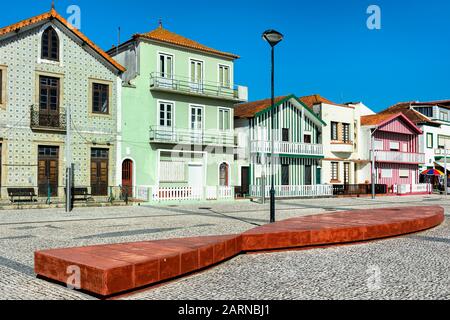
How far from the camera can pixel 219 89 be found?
30984 mm

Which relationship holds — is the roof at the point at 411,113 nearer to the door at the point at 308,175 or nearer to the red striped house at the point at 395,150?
the red striped house at the point at 395,150

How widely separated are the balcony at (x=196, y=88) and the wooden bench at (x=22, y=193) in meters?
9.17

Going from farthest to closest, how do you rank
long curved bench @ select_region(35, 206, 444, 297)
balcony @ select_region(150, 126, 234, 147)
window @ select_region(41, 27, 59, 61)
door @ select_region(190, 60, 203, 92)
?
door @ select_region(190, 60, 203, 92) → balcony @ select_region(150, 126, 234, 147) → window @ select_region(41, 27, 59, 61) → long curved bench @ select_region(35, 206, 444, 297)

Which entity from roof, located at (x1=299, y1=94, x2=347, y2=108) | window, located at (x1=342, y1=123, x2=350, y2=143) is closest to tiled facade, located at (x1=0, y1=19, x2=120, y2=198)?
roof, located at (x1=299, y1=94, x2=347, y2=108)

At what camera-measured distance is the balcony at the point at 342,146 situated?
38.8 meters

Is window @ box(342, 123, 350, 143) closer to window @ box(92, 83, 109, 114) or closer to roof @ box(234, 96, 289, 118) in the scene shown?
roof @ box(234, 96, 289, 118)

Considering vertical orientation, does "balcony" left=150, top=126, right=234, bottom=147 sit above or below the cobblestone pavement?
above

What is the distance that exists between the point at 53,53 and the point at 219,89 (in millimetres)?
10682

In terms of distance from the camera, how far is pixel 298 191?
108 feet

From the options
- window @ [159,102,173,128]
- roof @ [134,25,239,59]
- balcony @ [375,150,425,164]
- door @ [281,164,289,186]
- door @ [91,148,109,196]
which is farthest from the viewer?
balcony @ [375,150,425,164]

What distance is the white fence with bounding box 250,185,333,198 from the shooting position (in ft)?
104

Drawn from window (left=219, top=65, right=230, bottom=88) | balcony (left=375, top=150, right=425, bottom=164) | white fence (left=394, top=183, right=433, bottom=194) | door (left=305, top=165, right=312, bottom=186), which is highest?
window (left=219, top=65, right=230, bottom=88)

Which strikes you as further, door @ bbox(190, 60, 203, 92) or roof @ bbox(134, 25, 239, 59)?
door @ bbox(190, 60, 203, 92)

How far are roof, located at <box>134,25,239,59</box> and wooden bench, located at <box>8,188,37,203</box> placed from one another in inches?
428
